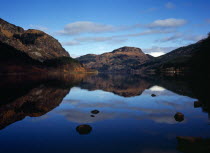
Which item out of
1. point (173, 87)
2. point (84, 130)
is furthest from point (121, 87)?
point (84, 130)

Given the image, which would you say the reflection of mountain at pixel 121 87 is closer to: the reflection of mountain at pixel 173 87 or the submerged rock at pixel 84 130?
the reflection of mountain at pixel 173 87

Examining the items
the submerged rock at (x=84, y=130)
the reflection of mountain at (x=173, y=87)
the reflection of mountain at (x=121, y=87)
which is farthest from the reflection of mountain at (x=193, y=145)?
the reflection of mountain at (x=121, y=87)

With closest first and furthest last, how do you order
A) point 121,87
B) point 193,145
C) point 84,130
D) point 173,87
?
point 193,145
point 84,130
point 173,87
point 121,87

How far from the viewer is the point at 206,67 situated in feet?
405

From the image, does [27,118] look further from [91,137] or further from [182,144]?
[182,144]

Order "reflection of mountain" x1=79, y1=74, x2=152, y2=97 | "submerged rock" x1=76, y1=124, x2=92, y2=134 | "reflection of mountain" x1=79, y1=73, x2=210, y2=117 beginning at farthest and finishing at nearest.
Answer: "reflection of mountain" x1=79, y1=74, x2=152, y2=97
"reflection of mountain" x1=79, y1=73, x2=210, y2=117
"submerged rock" x1=76, y1=124, x2=92, y2=134

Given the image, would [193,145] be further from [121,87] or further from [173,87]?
[121,87]

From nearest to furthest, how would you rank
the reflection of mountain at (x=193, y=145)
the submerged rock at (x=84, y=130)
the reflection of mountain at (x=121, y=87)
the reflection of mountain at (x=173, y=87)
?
1. the reflection of mountain at (x=193, y=145)
2. the submerged rock at (x=84, y=130)
3. the reflection of mountain at (x=173, y=87)
4. the reflection of mountain at (x=121, y=87)

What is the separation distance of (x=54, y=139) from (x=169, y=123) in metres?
16.2

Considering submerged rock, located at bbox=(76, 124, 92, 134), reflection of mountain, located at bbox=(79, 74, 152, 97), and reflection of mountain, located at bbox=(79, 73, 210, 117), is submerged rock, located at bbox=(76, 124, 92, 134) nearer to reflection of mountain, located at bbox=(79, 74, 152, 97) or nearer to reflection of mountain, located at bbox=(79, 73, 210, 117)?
reflection of mountain, located at bbox=(79, 73, 210, 117)

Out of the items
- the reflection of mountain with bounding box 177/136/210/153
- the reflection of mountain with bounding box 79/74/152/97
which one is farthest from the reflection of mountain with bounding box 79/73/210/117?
the reflection of mountain with bounding box 177/136/210/153

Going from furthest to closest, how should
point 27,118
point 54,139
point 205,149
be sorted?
point 27,118, point 54,139, point 205,149

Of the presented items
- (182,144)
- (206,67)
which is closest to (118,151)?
(182,144)

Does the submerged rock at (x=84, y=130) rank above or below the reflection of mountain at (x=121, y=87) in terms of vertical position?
above
